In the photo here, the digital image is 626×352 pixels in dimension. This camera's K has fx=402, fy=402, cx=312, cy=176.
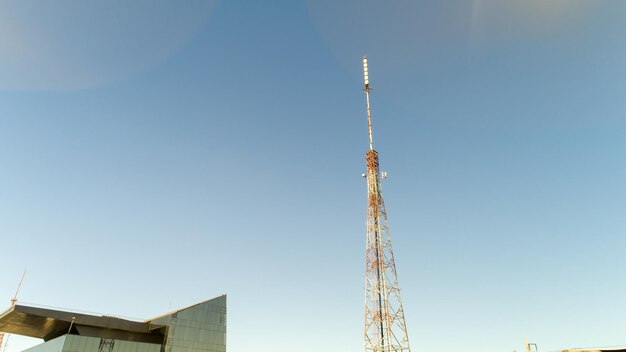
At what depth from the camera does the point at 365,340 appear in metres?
57.9

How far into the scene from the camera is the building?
65.5m

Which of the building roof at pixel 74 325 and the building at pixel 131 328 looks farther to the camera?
the building roof at pixel 74 325

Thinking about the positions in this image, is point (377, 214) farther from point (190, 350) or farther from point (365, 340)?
point (190, 350)

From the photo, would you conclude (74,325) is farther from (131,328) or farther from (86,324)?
(131,328)

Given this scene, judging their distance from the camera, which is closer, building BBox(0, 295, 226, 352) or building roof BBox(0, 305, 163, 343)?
building BBox(0, 295, 226, 352)

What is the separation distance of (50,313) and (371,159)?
2355 inches

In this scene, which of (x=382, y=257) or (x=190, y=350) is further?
(x=190, y=350)

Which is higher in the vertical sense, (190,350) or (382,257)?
(382,257)

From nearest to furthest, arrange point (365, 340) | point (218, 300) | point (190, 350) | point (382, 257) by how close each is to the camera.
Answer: point (365, 340)
point (382, 257)
point (190, 350)
point (218, 300)

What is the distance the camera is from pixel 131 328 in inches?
2847

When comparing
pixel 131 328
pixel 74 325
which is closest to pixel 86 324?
pixel 74 325

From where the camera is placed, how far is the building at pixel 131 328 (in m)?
65.5

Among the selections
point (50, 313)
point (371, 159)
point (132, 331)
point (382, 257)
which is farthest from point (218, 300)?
point (371, 159)

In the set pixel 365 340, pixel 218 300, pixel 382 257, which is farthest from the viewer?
pixel 218 300
